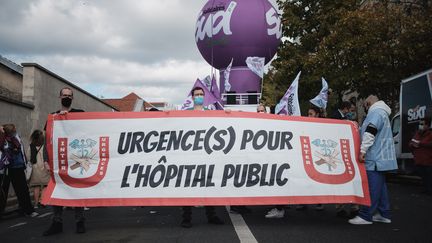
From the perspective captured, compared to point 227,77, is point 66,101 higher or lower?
lower

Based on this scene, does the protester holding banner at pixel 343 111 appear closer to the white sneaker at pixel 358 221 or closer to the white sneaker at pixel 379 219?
the white sneaker at pixel 379 219

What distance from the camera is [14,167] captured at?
8820 mm

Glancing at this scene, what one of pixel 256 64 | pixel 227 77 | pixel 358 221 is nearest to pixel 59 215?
pixel 358 221

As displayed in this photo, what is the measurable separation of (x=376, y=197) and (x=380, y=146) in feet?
2.30

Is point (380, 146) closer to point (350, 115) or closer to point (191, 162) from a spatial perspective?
point (350, 115)

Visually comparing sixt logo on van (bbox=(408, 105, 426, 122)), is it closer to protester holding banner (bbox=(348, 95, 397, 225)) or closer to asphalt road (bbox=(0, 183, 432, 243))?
asphalt road (bbox=(0, 183, 432, 243))

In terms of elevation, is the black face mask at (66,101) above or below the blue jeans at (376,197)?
above

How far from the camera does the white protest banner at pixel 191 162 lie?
250 inches

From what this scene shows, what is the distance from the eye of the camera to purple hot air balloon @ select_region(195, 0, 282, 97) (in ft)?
64.7

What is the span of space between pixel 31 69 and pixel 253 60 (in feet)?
28.6

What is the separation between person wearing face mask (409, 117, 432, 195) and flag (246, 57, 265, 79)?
856 centimetres

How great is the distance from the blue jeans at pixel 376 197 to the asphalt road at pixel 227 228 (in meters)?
0.17

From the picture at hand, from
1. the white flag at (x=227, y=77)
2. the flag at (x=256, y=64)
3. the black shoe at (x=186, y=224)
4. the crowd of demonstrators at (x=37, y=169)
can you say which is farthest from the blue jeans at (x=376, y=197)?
the white flag at (x=227, y=77)

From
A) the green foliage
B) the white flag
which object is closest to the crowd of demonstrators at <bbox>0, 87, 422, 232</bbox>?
the white flag
